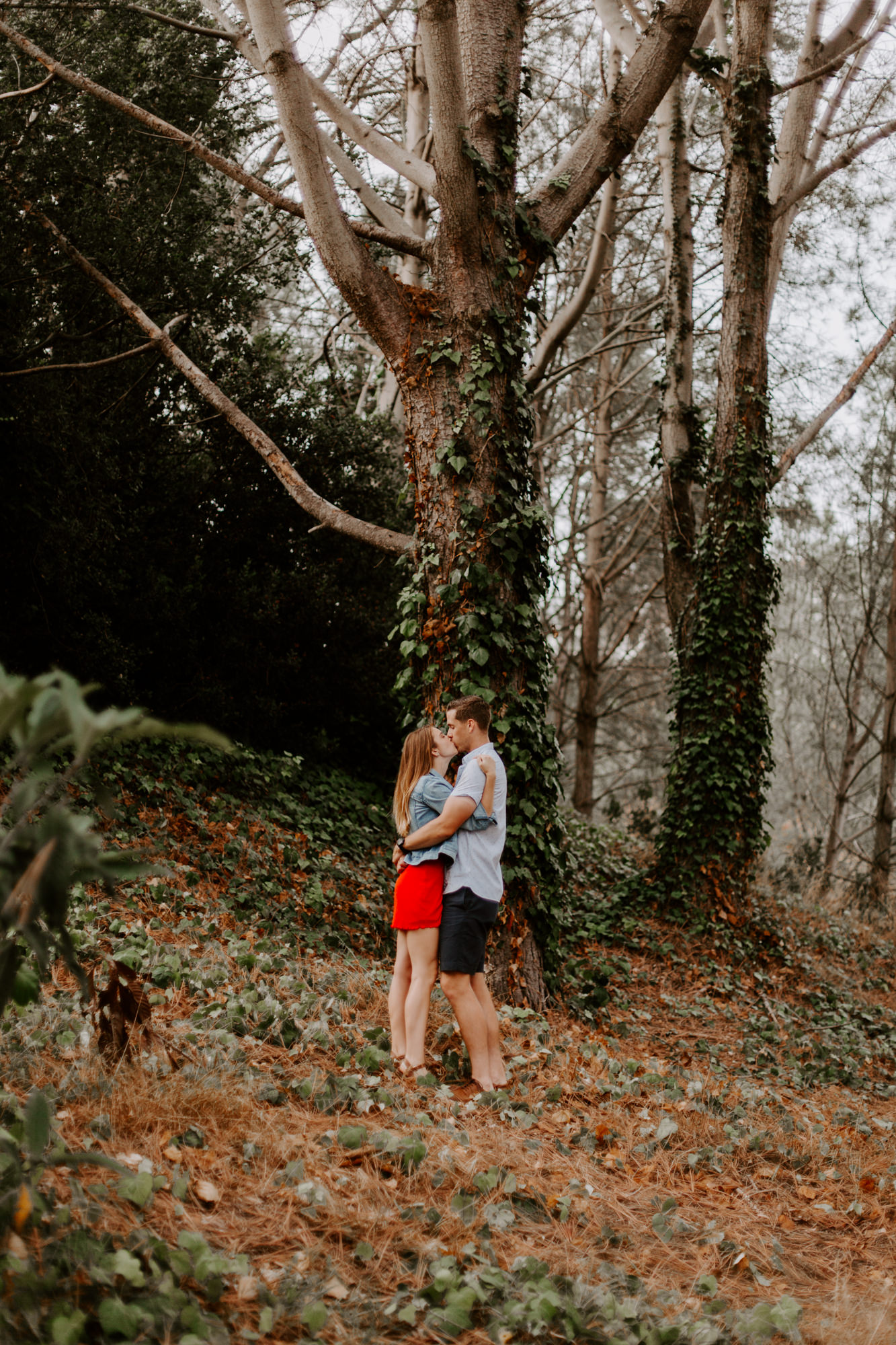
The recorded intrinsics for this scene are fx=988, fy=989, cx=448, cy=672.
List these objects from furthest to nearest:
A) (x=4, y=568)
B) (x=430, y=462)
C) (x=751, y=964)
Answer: (x=751, y=964) < (x=4, y=568) < (x=430, y=462)

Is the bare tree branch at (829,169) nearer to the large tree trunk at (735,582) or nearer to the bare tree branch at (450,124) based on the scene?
the large tree trunk at (735,582)

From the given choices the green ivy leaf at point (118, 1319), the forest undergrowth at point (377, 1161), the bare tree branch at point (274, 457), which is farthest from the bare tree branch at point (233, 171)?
the green ivy leaf at point (118, 1319)

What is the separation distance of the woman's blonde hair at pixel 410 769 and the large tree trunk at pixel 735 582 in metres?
5.45

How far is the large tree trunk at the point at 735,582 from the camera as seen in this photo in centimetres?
953

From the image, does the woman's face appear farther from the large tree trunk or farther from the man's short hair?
the large tree trunk

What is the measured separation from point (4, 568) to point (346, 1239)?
260 inches

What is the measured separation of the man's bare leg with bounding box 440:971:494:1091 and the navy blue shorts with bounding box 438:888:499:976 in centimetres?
5

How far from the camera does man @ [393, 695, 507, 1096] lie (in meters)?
Answer: 4.49

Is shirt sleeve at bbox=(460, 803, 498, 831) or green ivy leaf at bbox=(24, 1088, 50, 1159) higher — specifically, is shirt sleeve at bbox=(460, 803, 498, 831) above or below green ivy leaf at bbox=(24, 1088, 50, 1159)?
above

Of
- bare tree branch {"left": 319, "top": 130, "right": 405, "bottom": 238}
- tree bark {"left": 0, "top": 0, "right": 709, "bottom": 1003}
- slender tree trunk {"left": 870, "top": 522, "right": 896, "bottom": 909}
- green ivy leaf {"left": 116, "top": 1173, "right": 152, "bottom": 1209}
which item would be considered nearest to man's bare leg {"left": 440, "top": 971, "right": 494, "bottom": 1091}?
tree bark {"left": 0, "top": 0, "right": 709, "bottom": 1003}

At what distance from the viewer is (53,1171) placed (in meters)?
2.71

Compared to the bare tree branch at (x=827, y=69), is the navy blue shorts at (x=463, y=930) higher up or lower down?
lower down

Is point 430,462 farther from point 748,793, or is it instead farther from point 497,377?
point 748,793

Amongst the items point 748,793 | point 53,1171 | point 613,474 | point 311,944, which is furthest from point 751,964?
point 613,474
